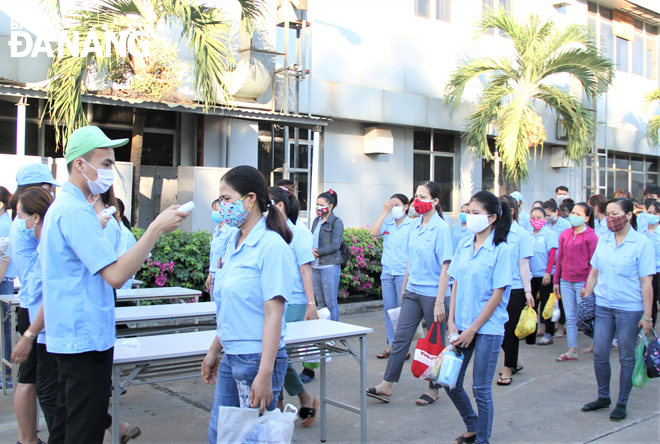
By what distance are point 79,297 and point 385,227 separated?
5546 mm

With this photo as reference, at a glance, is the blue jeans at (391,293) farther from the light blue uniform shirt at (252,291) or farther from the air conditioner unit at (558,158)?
the air conditioner unit at (558,158)

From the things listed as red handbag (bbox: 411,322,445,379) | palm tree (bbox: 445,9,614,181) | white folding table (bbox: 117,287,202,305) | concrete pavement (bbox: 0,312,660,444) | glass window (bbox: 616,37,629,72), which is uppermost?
glass window (bbox: 616,37,629,72)

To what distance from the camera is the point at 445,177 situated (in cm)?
1527

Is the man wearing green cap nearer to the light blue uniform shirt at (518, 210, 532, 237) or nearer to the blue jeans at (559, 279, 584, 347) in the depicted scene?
the blue jeans at (559, 279, 584, 347)

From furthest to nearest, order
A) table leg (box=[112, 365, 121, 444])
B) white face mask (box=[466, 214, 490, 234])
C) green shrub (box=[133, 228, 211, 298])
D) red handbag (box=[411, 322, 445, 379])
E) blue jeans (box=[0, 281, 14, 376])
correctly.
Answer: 1. green shrub (box=[133, 228, 211, 298])
2. blue jeans (box=[0, 281, 14, 376])
3. red handbag (box=[411, 322, 445, 379])
4. white face mask (box=[466, 214, 490, 234])
5. table leg (box=[112, 365, 121, 444])

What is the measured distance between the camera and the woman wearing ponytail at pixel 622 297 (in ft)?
16.0

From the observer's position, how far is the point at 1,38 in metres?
9.31

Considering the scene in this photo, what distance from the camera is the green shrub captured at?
8070mm

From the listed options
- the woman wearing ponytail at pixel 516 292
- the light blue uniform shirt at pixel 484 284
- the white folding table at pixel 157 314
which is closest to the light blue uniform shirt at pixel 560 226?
the woman wearing ponytail at pixel 516 292

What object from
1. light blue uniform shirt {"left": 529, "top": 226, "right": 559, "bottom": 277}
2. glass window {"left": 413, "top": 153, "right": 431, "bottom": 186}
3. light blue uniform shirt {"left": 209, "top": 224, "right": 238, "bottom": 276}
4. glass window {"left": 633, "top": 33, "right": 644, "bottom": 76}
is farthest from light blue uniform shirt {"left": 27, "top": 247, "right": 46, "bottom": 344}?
glass window {"left": 633, "top": 33, "right": 644, "bottom": 76}

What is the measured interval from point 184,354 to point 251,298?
3.33 ft

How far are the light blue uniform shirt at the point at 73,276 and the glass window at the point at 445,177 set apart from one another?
1297 cm

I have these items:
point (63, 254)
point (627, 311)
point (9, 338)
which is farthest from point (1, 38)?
point (627, 311)

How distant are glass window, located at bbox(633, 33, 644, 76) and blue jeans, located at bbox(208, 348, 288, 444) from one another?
823 inches
